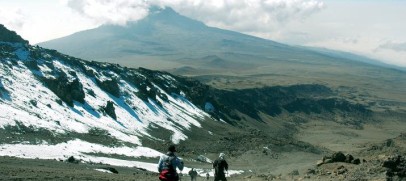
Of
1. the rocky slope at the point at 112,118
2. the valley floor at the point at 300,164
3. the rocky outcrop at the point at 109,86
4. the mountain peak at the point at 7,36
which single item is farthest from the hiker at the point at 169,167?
the mountain peak at the point at 7,36

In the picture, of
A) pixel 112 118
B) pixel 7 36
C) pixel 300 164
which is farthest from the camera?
pixel 7 36

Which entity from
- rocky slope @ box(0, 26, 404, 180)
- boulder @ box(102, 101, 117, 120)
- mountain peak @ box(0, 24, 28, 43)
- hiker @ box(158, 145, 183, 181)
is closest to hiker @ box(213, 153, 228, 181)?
hiker @ box(158, 145, 183, 181)

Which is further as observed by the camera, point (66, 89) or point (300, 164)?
point (66, 89)

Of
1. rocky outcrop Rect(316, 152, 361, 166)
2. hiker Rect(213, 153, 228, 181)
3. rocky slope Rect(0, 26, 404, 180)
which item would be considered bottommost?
rocky slope Rect(0, 26, 404, 180)

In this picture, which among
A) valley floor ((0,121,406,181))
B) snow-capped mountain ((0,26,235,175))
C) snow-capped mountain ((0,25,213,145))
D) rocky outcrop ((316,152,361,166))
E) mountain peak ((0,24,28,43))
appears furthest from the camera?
mountain peak ((0,24,28,43))

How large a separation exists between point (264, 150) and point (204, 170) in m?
26.0

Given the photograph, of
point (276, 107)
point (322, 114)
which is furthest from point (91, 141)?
point (322, 114)

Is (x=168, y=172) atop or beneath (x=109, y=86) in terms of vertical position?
atop

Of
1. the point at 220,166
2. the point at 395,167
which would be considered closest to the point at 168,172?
the point at 220,166

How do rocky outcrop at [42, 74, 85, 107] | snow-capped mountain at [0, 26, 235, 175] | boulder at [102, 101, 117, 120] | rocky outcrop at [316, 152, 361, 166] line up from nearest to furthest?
1. rocky outcrop at [316, 152, 361, 166]
2. snow-capped mountain at [0, 26, 235, 175]
3. rocky outcrop at [42, 74, 85, 107]
4. boulder at [102, 101, 117, 120]

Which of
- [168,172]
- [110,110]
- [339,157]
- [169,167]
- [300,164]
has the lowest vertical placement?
[300,164]

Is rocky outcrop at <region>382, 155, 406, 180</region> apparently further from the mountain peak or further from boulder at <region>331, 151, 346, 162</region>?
the mountain peak

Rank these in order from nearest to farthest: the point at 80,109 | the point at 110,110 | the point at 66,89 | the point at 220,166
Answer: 1. the point at 220,166
2. the point at 80,109
3. the point at 66,89
4. the point at 110,110

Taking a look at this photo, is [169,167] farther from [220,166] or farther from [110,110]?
[110,110]
